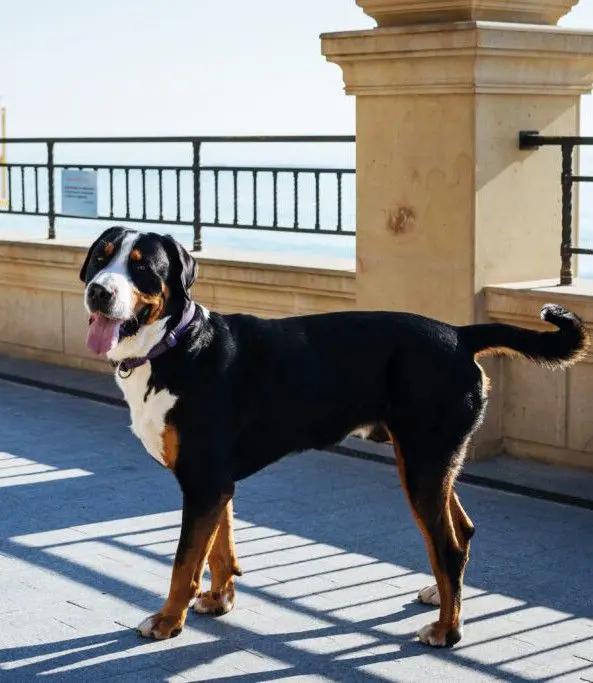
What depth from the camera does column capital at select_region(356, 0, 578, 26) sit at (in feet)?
25.6

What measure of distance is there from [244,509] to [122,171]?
4769 mm

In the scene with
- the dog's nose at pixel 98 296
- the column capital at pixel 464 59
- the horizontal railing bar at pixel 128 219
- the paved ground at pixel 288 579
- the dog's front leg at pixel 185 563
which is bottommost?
the paved ground at pixel 288 579

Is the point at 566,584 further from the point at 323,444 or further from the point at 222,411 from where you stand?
the point at 222,411

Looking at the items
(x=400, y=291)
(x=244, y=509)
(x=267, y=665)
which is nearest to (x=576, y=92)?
(x=400, y=291)

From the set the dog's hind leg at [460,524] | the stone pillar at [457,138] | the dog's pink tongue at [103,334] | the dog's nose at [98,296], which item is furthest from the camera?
the stone pillar at [457,138]

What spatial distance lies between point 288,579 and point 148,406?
4.02 feet

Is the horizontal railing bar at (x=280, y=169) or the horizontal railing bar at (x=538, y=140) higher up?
the horizontal railing bar at (x=538, y=140)

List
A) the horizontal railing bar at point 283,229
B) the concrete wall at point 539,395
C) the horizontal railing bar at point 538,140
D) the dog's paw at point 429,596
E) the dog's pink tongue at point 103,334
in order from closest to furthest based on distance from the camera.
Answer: the dog's pink tongue at point 103,334 < the dog's paw at point 429,596 < the concrete wall at point 539,395 < the horizontal railing bar at point 538,140 < the horizontal railing bar at point 283,229

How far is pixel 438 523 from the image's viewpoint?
205 inches

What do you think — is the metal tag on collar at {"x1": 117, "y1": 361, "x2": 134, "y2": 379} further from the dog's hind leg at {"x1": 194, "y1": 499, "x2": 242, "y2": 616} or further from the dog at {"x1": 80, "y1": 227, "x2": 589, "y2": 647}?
the dog's hind leg at {"x1": 194, "y1": 499, "x2": 242, "y2": 616}

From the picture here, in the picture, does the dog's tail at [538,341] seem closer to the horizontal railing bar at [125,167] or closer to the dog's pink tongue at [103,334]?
the dog's pink tongue at [103,334]

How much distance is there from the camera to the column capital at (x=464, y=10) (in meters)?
7.81

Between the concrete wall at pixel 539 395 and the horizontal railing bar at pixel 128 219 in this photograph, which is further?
the horizontal railing bar at pixel 128 219

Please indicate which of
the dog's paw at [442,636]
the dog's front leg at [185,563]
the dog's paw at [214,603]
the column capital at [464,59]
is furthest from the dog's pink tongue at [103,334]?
the column capital at [464,59]
